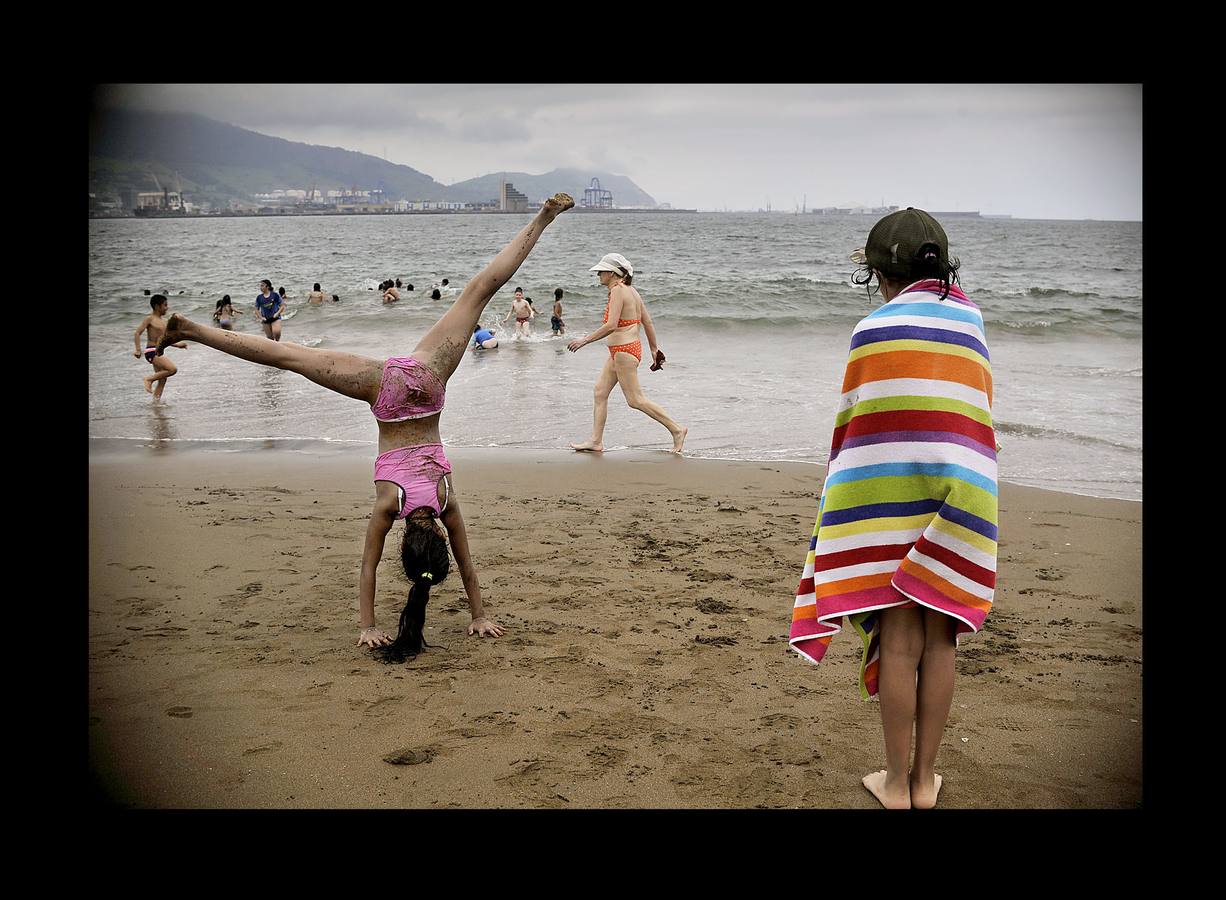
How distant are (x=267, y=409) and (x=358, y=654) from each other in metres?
7.90

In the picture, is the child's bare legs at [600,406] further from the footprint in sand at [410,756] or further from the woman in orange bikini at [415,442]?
the footprint in sand at [410,756]

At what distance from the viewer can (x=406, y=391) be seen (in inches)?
184

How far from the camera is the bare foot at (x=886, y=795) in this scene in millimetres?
3236

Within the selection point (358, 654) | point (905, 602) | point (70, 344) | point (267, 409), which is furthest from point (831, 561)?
point (267, 409)

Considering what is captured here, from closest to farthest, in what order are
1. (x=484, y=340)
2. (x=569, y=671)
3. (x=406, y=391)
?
(x=569, y=671) → (x=406, y=391) → (x=484, y=340)

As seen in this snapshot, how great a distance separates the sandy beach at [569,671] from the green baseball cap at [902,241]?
5.65 ft

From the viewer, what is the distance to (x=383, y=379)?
4.67 meters

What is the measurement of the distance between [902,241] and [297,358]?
265 centimetres

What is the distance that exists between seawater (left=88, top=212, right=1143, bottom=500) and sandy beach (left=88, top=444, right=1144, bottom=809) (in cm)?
192

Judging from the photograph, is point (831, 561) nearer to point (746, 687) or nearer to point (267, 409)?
point (746, 687)

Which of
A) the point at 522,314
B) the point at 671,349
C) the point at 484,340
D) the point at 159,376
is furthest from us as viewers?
the point at 522,314

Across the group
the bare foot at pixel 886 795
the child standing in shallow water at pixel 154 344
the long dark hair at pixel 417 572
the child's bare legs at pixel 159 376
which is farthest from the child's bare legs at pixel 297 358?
the child's bare legs at pixel 159 376

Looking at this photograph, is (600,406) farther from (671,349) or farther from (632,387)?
(671,349)

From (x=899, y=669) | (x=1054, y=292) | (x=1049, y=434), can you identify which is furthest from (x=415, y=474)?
(x=1054, y=292)
